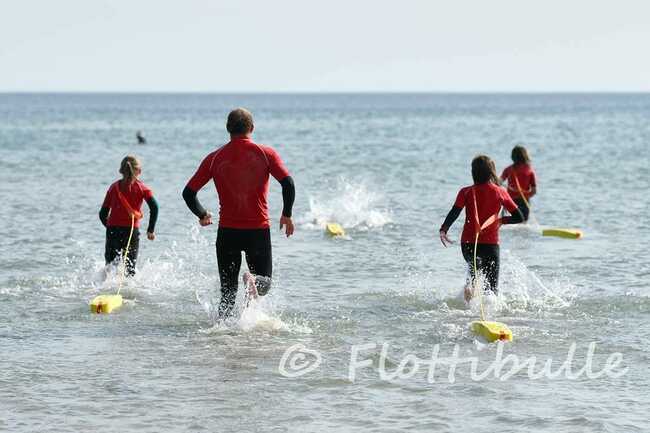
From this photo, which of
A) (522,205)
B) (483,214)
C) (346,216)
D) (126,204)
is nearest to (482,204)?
(483,214)

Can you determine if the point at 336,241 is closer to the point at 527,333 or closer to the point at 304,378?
the point at 527,333

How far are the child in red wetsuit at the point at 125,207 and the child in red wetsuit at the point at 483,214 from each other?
336 centimetres

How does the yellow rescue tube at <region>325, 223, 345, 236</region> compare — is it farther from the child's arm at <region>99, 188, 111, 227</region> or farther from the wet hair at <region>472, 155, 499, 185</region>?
the wet hair at <region>472, 155, 499, 185</region>

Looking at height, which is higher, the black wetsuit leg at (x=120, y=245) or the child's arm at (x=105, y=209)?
the child's arm at (x=105, y=209)

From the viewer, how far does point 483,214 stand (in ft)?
35.2

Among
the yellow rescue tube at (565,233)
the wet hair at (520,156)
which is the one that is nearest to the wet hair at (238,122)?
the wet hair at (520,156)

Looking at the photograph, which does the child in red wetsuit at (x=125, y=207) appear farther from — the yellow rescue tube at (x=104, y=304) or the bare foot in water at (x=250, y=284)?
the bare foot in water at (x=250, y=284)

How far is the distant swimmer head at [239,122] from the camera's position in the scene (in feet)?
30.7

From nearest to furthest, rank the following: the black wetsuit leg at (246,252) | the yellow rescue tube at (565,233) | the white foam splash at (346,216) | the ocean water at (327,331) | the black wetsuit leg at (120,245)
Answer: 1. the ocean water at (327,331)
2. the black wetsuit leg at (246,252)
3. the black wetsuit leg at (120,245)
4. the yellow rescue tube at (565,233)
5. the white foam splash at (346,216)

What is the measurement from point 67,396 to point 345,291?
503cm

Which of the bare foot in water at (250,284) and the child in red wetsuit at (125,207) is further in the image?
the child in red wetsuit at (125,207)

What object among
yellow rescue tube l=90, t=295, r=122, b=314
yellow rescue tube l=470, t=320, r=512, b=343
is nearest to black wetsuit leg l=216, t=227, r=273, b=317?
yellow rescue tube l=90, t=295, r=122, b=314

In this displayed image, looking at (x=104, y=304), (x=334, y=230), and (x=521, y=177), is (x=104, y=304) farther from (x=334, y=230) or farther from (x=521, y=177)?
(x=521, y=177)

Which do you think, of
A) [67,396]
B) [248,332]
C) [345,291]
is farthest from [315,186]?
[67,396]
